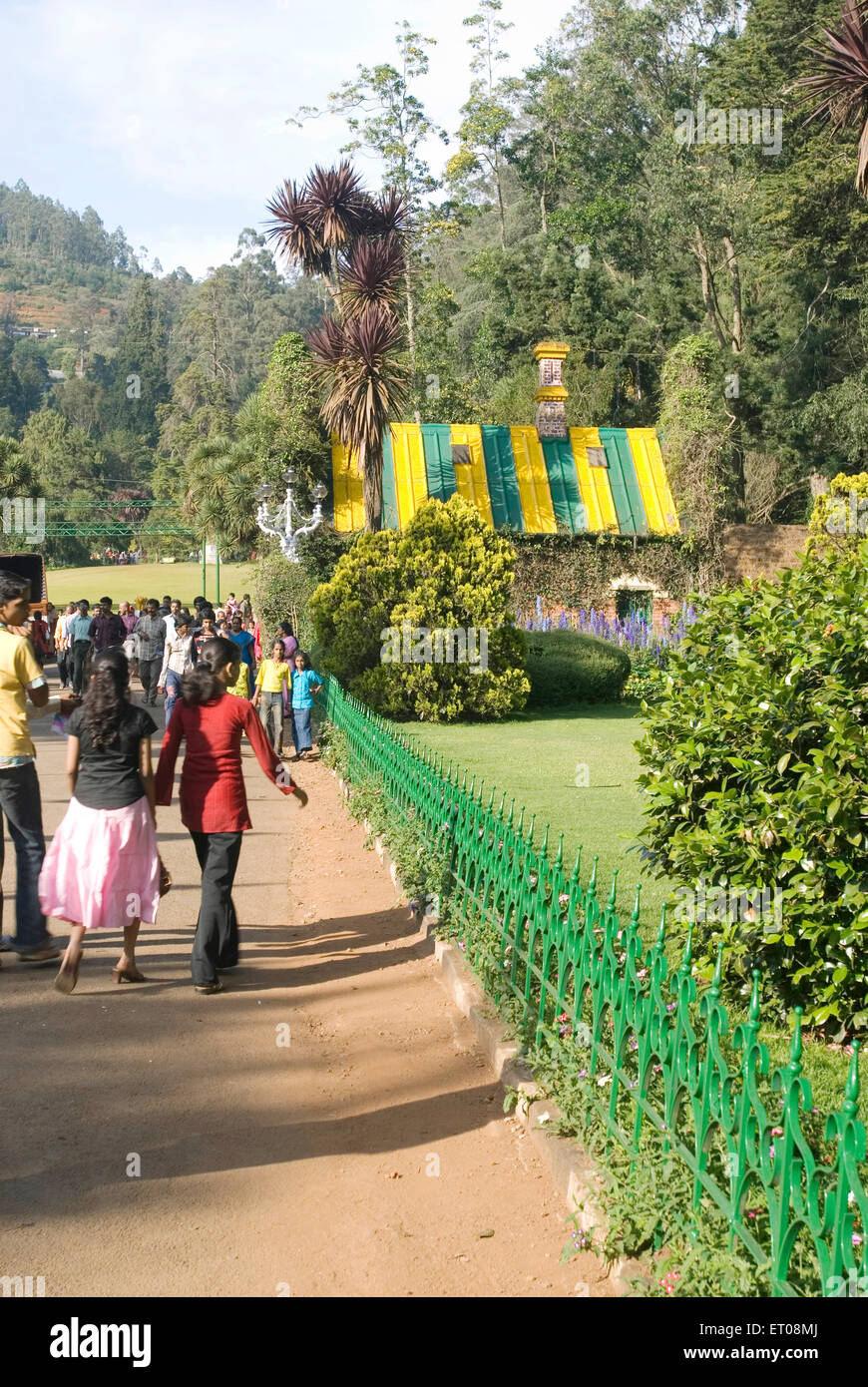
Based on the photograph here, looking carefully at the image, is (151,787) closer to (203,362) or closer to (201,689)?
(201,689)

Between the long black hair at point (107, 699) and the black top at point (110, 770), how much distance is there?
0.10ft

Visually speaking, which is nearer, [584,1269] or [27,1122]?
[584,1269]

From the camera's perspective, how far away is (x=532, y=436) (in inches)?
1162

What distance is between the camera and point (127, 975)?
6129 millimetres

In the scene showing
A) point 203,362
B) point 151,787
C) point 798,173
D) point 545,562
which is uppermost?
point 203,362

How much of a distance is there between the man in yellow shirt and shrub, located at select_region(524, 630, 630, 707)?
40.9 feet

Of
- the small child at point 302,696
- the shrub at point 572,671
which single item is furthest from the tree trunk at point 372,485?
the small child at point 302,696

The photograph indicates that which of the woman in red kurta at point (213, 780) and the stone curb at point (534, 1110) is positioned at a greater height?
the woman in red kurta at point (213, 780)

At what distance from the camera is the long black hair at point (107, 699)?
586 centimetres

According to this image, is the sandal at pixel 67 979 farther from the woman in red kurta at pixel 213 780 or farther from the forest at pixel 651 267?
the forest at pixel 651 267

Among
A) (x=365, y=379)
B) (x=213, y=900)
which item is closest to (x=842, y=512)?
(x=365, y=379)

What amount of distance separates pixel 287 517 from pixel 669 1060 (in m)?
21.9

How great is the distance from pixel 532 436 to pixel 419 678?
1487 centimetres
